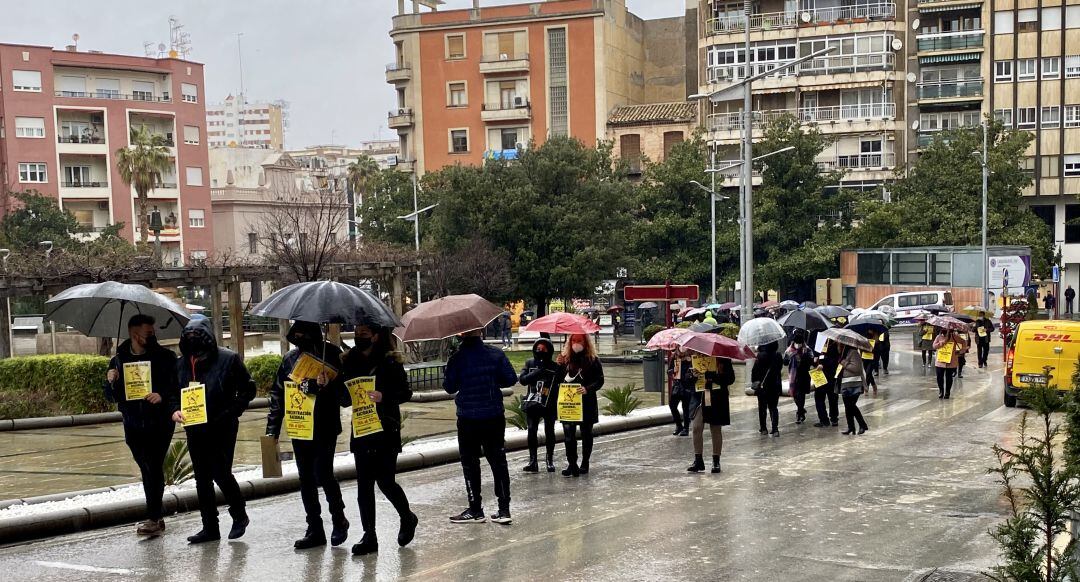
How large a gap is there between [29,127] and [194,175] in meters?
11.0

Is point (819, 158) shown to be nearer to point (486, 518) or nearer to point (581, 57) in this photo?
point (581, 57)

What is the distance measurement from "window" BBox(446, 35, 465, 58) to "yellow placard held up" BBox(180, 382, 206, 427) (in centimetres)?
7120

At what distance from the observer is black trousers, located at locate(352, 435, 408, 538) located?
9.31 m

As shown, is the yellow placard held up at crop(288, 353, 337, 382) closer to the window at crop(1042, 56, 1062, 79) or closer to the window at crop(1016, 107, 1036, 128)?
the window at crop(1016, 107, 1036, 128)

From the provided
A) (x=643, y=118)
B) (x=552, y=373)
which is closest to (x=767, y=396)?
(x=552, y=373)

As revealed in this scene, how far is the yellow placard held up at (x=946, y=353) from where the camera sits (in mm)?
22812

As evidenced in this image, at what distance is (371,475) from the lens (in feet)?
30.8

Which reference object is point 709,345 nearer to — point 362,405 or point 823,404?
point 362,405

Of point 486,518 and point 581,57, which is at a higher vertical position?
point 581,57

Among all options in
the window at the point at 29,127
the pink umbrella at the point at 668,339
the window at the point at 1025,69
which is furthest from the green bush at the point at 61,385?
the window at the point at 1025,69

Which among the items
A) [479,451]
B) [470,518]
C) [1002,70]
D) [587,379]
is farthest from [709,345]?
[1002,70]

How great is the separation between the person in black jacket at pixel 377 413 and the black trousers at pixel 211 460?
128 cm

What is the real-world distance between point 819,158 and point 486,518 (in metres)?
60.9

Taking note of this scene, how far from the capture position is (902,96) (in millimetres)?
68312
